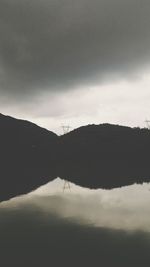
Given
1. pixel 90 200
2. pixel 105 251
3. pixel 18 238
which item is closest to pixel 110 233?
pixel 105 251

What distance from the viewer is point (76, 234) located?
37.1m

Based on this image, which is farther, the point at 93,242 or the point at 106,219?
the point at 106,219

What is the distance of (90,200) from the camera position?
66.7 metres

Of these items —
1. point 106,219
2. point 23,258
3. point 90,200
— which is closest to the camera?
point 23,258

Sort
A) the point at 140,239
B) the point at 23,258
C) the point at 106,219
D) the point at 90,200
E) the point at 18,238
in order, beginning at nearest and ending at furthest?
1. the point at 23,258
2. the point at 140,239
3. the point at 18,238
4. the point at 106,219
5. the point at 90,200

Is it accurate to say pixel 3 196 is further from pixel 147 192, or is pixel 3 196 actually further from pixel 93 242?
pixel 93 242

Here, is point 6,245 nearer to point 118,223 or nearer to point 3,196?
point 118,223

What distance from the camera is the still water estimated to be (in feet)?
93.1

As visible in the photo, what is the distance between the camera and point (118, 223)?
136ft

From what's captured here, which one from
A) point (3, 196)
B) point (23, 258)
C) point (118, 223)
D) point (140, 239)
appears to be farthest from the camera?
point (3, 196)

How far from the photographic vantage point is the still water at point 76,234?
28375 mm

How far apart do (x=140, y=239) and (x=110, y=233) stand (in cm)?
420

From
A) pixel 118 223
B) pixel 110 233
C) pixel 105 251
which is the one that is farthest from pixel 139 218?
pixel 105 251

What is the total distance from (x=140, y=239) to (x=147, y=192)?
41.5m
